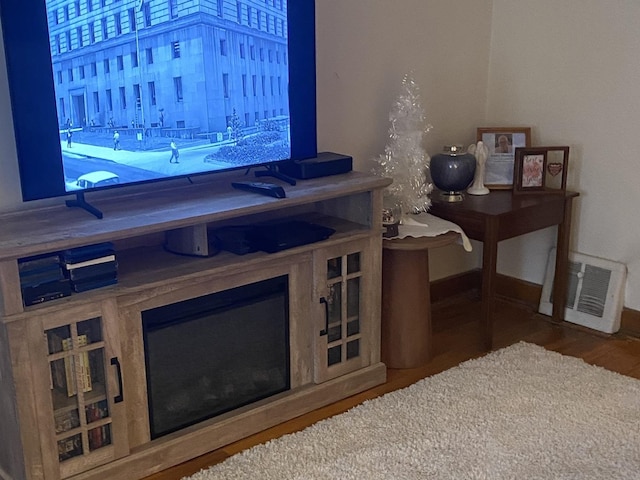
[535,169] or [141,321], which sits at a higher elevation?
[535,169]

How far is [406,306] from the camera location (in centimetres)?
287

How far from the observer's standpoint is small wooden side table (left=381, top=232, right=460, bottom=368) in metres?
2.83

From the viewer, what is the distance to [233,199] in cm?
238

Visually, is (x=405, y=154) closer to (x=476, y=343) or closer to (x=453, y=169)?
(x=453, y=169)

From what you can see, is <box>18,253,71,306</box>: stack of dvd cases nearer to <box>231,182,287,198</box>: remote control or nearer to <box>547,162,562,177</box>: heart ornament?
<box>231,182,287,198</box>: remote control

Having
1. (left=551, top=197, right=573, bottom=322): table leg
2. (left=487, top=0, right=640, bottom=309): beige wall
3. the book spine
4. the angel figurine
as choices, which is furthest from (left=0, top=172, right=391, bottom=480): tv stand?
(left=487, top=0, right=640, bottom=309): beige wall

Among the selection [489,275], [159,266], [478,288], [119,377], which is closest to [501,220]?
[489,275]

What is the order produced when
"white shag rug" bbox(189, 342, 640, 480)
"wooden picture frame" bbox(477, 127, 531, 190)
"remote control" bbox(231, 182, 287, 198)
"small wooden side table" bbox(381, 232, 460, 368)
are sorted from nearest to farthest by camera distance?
1. "white shag rug" bbox(189, 342, 640, 480)
2. "remote control" bbox(231, 182, 287, 198)
3. "small wooden side table" bbox(381, 232, 460, 368)
4. "wooden picture frame" bbox(477, 127, 531, 190)

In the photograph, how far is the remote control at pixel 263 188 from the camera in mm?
2377

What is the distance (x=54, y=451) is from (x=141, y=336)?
380 millimetres

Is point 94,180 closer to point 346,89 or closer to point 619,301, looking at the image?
point 346,89

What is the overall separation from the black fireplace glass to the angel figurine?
1129 mm

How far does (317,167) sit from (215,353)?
28.8 inches

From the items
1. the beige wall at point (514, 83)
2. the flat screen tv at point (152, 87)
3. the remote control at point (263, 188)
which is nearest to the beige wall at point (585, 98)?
the beige wall at point (514, 83)
